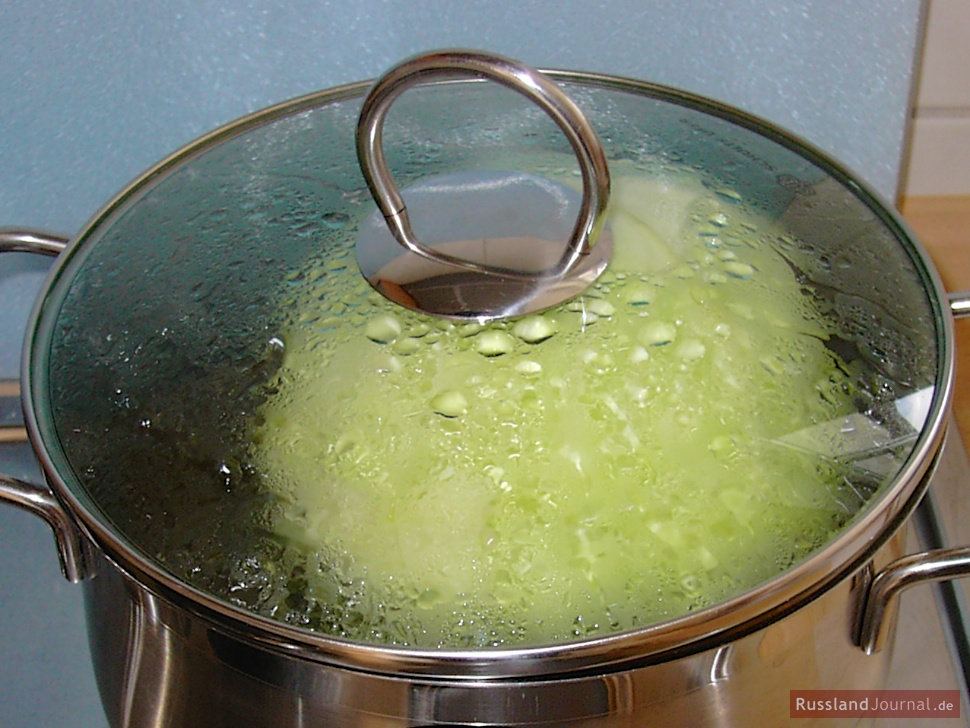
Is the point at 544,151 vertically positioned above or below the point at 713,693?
above

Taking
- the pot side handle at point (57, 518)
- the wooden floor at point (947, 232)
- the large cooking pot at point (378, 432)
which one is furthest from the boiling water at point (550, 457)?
the wooden floor at point (947, 232)

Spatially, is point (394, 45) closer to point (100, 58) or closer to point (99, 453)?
point (100, 58)

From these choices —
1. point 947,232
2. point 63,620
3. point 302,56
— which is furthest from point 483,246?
point 947,232

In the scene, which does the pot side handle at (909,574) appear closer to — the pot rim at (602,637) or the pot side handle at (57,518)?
the pot rim at (602,637)

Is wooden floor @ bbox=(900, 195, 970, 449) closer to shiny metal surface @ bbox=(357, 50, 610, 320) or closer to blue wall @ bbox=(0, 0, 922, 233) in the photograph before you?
blue wall @ bbox=(0, 0, 922, 233)

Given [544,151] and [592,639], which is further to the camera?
[544,151]

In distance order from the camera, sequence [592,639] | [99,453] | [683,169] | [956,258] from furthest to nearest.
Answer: [956,258] → [683,169] → [99,453] → [592,639]

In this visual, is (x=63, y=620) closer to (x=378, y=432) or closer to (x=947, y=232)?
(x=378, y=432)

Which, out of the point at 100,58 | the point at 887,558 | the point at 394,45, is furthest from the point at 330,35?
the point at 887,558
